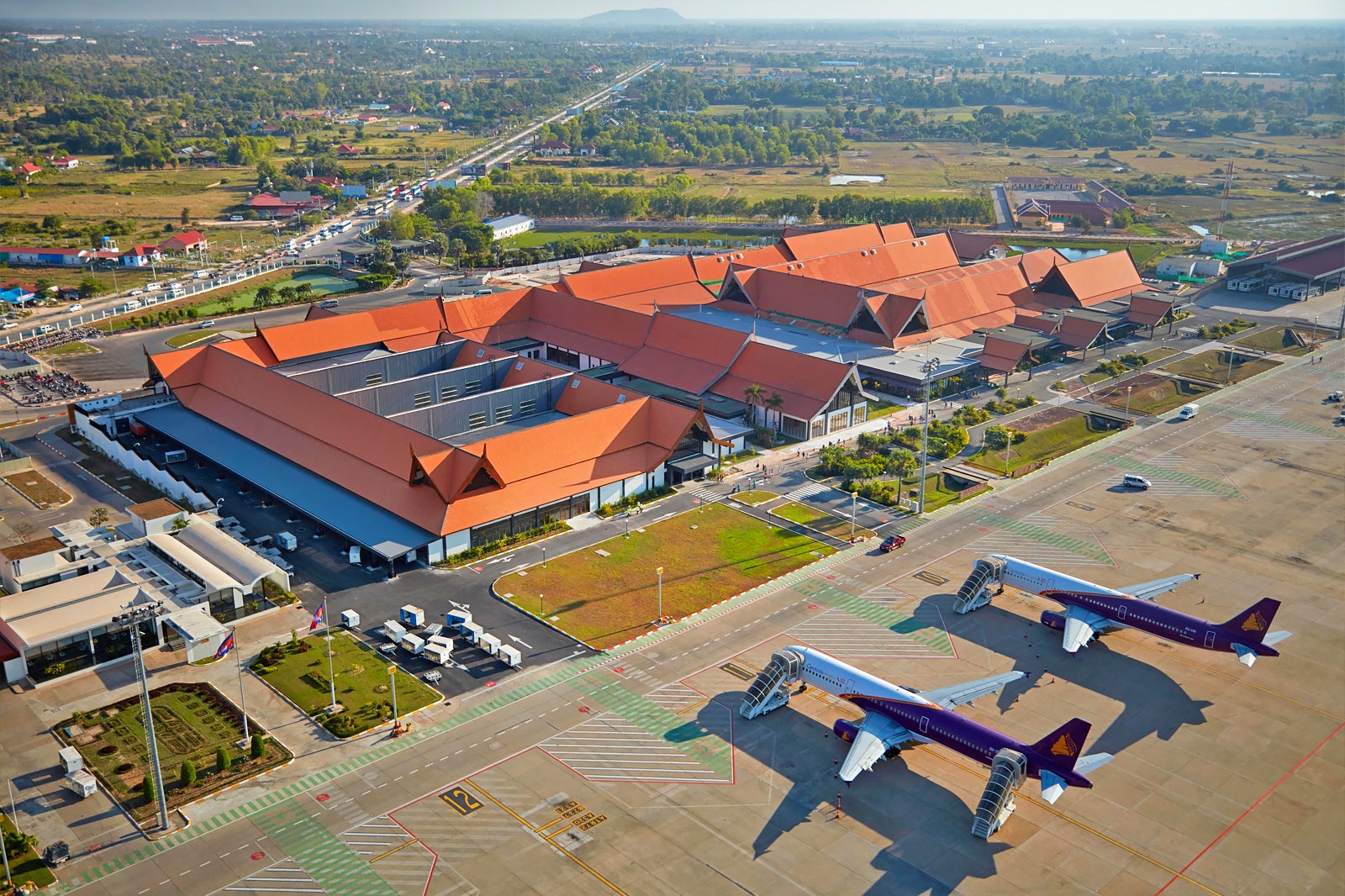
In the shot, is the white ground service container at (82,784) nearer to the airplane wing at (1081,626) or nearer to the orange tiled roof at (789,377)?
the airplane wing at (1081,626)

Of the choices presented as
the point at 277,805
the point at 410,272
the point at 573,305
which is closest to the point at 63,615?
the point at 277,805

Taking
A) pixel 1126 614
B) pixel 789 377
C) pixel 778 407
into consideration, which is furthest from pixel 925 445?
pixel 789 377

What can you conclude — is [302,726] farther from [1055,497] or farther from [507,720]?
[1055,497]

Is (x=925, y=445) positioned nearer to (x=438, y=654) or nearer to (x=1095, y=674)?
(x=1095, y=674)

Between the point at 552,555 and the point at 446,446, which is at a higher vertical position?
the point at 446,446

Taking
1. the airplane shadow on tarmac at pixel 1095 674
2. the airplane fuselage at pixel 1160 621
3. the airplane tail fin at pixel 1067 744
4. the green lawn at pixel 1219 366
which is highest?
the airplane tail fin at pixel 1067 744

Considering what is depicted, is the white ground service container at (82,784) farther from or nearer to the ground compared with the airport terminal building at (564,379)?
nearer to the ground

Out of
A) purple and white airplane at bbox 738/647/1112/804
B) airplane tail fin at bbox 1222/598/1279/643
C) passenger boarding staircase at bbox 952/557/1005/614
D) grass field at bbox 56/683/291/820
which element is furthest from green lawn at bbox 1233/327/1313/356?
grass field at bbox 56/683/291/820

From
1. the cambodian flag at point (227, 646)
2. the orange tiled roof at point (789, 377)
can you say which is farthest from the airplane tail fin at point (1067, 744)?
the orange tiled roof at point (789, 377)
